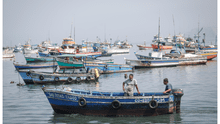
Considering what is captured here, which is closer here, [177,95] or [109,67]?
[177,95]

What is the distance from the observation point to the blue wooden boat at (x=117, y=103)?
13.2 meters

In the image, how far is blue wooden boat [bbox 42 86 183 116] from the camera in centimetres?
1323

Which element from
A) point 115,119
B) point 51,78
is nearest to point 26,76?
point 51,78

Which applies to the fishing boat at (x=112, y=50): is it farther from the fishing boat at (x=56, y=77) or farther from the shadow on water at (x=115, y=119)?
the shadow on water at (x=115, y=119)

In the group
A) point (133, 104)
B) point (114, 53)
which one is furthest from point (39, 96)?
point (114, 53)

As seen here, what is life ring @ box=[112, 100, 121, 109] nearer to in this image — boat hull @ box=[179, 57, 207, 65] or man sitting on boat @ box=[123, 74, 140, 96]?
man sitting on boat @ box=[123, 74, 140, 96]

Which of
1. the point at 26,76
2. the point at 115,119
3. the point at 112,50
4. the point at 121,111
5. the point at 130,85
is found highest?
the point at 130,85

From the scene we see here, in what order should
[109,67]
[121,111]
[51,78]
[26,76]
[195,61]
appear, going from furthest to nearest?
[195,61]
[109,67]
[26,76]
[51,78]
[121,111]

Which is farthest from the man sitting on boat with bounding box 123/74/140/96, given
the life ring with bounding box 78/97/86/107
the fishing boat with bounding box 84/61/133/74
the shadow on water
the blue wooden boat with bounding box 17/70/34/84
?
the fishing boat with bounding box 84/61/133/74

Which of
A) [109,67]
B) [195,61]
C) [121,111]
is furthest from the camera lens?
[195,61]

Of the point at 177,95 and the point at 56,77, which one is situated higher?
the point at 177,95

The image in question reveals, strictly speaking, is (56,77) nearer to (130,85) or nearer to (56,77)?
(56,77)

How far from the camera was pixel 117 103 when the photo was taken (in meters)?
13.3

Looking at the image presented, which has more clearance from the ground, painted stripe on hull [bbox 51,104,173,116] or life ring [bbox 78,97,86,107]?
life ring [bbox 78,97,86,107]
